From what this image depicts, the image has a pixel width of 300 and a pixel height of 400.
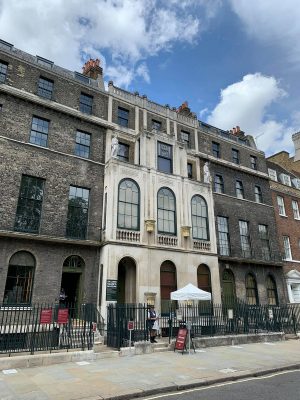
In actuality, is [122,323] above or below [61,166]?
below

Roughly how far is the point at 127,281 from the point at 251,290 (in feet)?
37.3

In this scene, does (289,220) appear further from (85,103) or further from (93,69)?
(93,69)

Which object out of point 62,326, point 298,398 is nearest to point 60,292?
point 62,326

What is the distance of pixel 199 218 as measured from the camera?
20.9 m

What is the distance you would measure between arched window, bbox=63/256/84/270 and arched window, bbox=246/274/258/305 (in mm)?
13546

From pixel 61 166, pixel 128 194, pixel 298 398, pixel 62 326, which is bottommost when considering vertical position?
pixel 298 398

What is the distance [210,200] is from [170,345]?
11.4 meters

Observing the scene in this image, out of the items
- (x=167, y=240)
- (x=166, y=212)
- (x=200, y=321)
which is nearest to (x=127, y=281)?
(x=167, y=240)

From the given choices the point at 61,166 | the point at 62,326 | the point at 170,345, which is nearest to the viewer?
the point at 62,326

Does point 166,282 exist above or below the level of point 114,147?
below

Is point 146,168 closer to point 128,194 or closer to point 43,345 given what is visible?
point 128,194

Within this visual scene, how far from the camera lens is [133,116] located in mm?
22750

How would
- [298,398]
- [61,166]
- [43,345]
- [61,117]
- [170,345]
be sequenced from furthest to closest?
[61,117]
[61,166]
[170,345]
[43,345]
[298,398]

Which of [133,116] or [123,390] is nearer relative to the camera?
[123,390]
